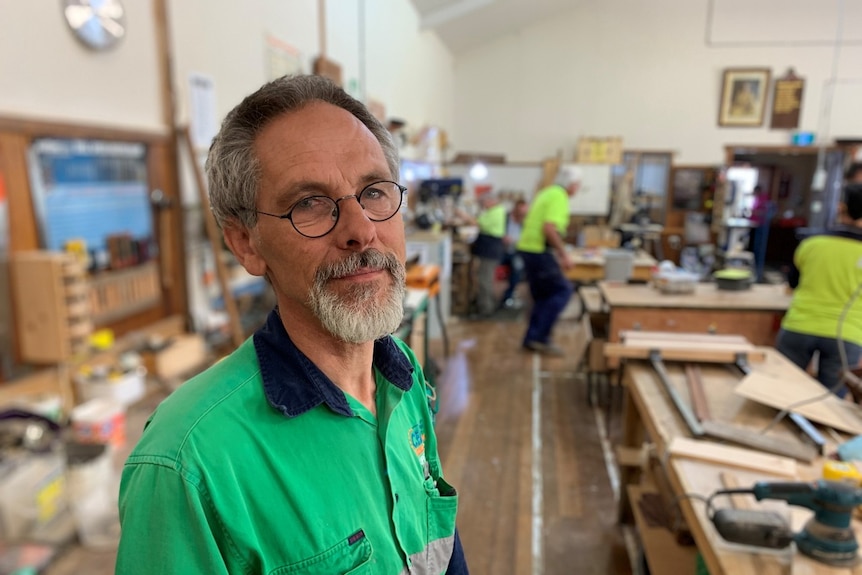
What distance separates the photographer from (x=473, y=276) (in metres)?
7.23

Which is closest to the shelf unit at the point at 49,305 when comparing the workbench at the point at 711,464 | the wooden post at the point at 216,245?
the wooden post at the point at 216,245

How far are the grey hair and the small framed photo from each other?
10622mm

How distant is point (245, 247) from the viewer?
1.00m

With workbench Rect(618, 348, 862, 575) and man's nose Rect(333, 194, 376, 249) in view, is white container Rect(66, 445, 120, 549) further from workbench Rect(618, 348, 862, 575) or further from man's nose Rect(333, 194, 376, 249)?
workbench Rect(618, 348, 862, 575)

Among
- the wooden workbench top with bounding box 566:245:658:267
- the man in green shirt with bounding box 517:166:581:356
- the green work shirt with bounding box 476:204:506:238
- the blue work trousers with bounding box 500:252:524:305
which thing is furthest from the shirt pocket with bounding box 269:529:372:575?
the blue work trousers with bounding box 500:252:524:305

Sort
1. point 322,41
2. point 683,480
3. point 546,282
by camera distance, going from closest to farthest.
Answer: point 683,480
point 322,41
point 546,282

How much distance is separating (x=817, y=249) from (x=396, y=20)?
5.29 m

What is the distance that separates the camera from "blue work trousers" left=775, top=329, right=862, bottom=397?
287cm

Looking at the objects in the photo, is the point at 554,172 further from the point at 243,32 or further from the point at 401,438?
the point at 401,438

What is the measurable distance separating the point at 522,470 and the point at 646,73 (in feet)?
29.0

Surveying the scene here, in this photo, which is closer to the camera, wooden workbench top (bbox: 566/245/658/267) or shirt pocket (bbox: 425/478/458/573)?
shirt pocket (bbox: 425/478/458/573)

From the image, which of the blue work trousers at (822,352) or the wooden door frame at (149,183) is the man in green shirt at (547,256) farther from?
the wooden door frame at (149,183)

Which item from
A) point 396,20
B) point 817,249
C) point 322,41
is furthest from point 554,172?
point 817,249

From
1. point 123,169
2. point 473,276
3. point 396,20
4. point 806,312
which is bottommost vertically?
point 473,276
